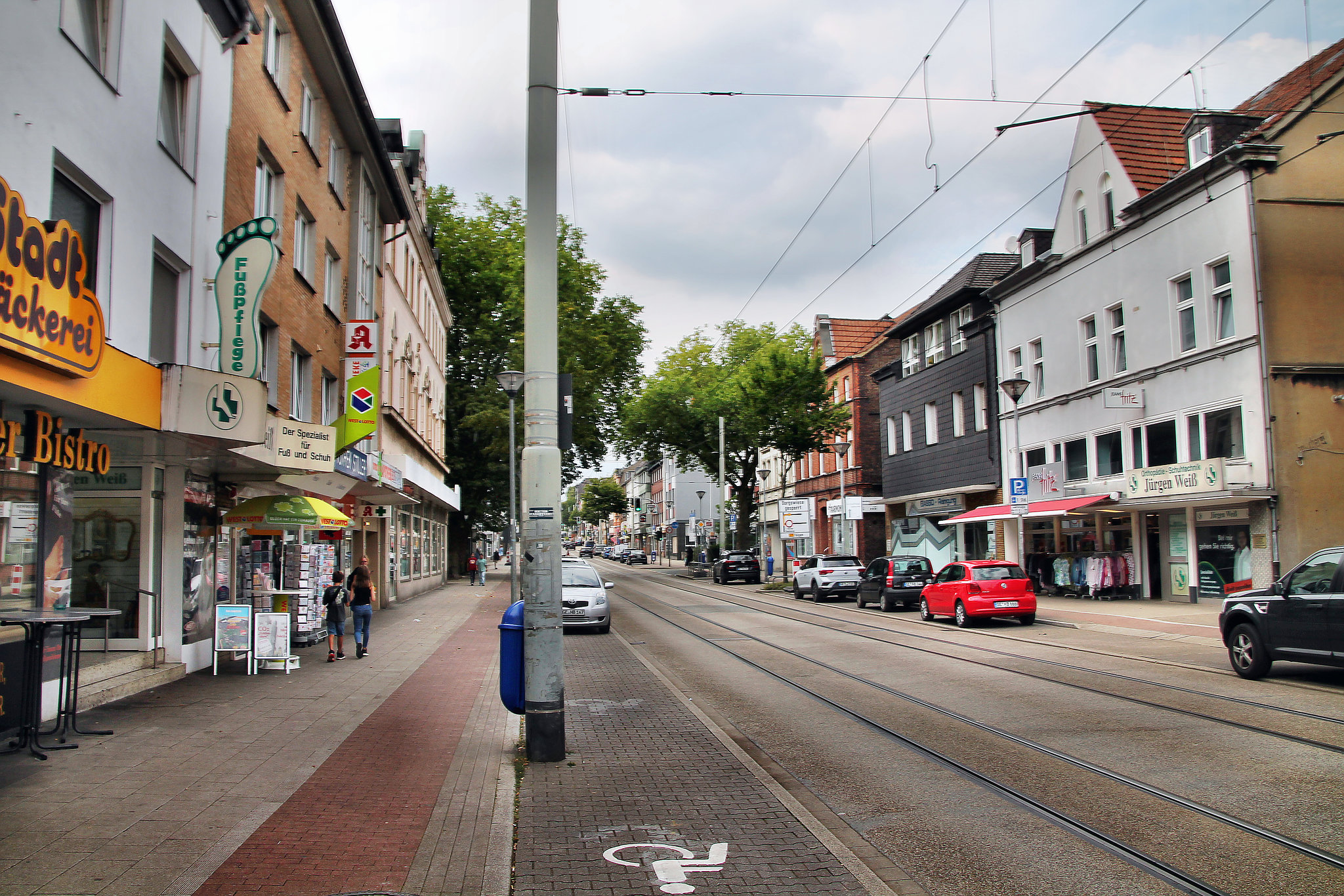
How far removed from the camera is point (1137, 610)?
21031 millimetres

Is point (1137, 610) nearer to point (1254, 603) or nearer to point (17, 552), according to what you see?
point (1254, 603)

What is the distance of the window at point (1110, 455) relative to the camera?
2509 cm

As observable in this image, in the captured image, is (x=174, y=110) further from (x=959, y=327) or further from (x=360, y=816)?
(x=959, y=327)

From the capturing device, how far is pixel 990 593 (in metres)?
19.6

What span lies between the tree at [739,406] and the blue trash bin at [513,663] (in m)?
34.2

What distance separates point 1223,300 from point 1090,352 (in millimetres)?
5499

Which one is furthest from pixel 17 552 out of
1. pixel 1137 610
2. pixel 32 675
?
pixel 1137 610

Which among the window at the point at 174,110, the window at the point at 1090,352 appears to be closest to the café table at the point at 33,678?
the window at the point at 174,110

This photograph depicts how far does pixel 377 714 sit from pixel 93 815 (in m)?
3.86

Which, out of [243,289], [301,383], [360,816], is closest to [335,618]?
[243,289]

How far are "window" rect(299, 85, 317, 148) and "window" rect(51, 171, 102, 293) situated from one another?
8.97 metres

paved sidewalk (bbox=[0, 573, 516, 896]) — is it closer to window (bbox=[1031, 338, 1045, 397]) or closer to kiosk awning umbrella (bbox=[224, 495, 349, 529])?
kiosk awning umbrella (bbox=[224, 495, 349, 529])

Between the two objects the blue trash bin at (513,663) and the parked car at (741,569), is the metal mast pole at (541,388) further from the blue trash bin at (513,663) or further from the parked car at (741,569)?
the parked car at (741,569)

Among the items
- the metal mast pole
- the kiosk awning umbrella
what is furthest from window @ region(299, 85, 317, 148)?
the metal mast pole
